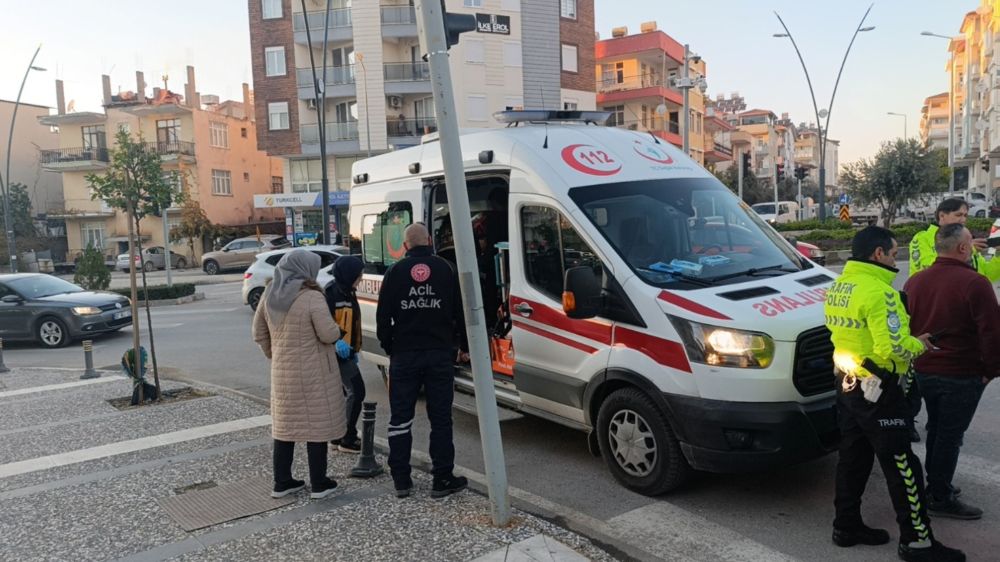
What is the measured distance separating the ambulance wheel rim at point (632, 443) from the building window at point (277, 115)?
132ft

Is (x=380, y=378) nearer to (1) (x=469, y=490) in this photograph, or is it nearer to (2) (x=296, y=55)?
(1) (x=469, y=490)

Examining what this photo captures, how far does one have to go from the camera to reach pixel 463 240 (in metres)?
4.27

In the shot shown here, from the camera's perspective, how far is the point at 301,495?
5074 millimetres

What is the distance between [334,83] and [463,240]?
3915 centimetres

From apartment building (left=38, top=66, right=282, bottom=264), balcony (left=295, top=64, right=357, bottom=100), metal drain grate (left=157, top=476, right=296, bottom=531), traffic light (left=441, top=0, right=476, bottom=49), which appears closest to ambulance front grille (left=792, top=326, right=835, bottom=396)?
traffic light (left=441, top=0, right=476, bottom=49)

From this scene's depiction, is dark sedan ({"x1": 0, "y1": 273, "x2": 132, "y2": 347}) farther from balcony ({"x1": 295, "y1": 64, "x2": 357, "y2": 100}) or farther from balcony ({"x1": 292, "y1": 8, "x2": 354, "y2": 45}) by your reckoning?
balcony ({"x1": 292, "y1": 8, "x2": 354, "y2": 45})

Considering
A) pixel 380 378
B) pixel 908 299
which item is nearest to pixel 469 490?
pixel 908 299

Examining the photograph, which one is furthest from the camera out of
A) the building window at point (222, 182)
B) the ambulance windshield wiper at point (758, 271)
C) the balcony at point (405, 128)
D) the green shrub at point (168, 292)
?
the building window at point (222, 182)

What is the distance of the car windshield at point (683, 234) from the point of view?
5090 millimetres

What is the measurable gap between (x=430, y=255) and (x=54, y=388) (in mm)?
7253

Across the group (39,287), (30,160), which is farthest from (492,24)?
(30,160)

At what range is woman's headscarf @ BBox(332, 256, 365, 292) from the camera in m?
5.44

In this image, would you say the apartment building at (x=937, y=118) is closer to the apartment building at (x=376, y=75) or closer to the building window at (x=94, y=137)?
the apartment building at (x=376, y=75)

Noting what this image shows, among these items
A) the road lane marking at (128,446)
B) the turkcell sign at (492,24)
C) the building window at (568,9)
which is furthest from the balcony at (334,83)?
the road lane marking at (128,446)
